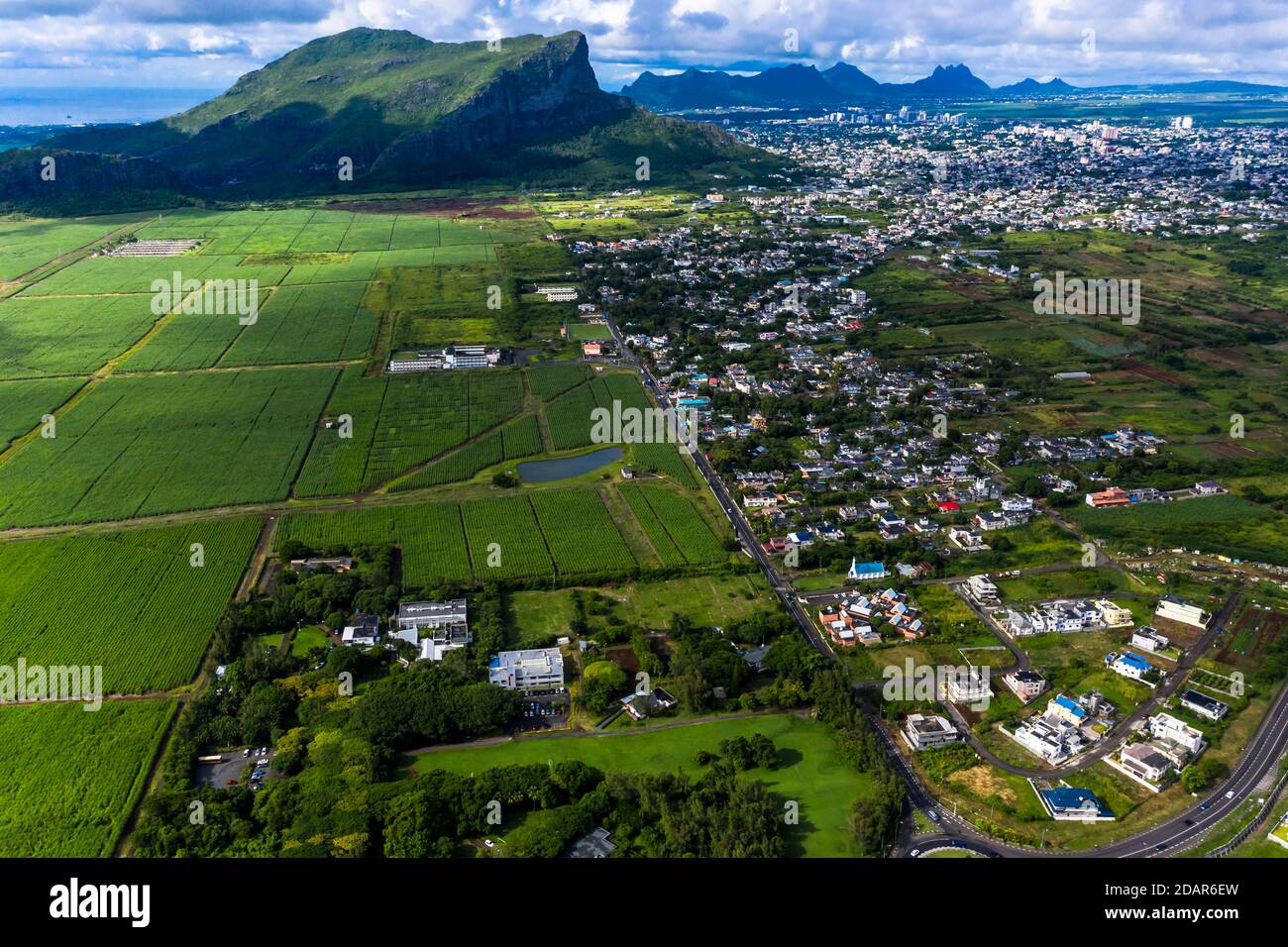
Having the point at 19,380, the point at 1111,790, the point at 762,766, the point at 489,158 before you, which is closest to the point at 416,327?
the point at 19,380

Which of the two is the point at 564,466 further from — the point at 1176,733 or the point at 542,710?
the point at 1176,733

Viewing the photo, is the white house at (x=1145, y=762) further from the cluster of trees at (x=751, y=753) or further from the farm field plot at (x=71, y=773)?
the farm field plot at (x=71, y=773)

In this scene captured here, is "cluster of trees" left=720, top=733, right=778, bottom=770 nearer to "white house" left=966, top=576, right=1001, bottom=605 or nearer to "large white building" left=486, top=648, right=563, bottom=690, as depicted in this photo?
"large white building" left=486, top=648, right=563, bottom=690

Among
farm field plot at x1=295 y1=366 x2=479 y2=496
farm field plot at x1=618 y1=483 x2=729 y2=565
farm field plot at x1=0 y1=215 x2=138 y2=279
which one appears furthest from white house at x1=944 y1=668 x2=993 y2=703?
farm field plot at x1=0 y1=215 x2=138 y2=279

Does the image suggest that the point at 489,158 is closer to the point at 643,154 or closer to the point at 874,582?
the point at 643,154

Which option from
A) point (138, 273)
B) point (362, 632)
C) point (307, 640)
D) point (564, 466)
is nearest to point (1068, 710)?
point (362, 632)

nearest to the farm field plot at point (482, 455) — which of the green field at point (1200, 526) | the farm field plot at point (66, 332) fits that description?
the green field at point (1200, 526)
